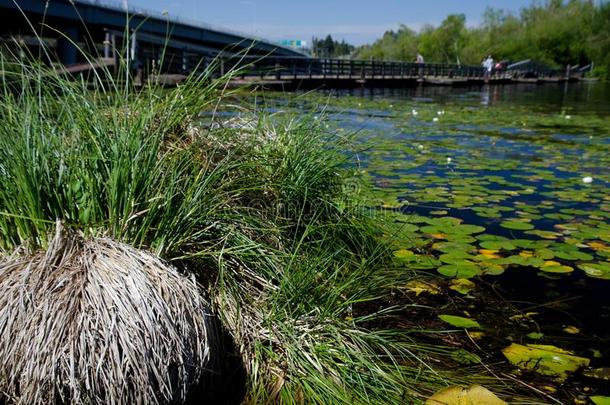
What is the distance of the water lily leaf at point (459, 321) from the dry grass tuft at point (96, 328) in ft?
4.82

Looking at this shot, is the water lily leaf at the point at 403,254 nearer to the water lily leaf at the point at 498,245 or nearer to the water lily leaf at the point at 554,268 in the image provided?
the water lily leaf at the point at 498,245

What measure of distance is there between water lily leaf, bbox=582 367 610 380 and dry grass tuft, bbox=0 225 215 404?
5.81 feet

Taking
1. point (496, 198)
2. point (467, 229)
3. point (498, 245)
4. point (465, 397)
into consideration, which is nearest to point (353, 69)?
point (496, 198)

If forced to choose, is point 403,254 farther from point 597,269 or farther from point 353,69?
point 353,69

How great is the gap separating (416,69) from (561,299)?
37526 mm

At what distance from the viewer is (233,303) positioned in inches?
96.6

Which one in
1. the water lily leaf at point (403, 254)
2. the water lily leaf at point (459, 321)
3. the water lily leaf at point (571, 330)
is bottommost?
the water lily leaf at point (571, 330)

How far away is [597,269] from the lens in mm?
3742

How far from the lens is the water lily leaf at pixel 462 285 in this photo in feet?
11.2

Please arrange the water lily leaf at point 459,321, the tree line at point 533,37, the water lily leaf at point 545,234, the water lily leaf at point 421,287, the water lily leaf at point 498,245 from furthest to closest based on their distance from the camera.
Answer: the tree line at point 533,37, the water lily leaf at point 545,234, the water lily leaf at point 498,245, the water lily leaf at point 421,287, the water lily leaf at point 459,321

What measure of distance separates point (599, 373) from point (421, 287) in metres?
1.11

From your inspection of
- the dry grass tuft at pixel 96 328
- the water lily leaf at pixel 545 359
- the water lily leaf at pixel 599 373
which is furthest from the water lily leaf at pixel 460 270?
the dry grass tuft at pixel 96 328

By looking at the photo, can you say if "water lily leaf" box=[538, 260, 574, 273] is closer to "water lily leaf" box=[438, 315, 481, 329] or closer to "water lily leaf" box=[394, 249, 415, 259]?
"water lily leaf" box=[394, 249, 415, 259]

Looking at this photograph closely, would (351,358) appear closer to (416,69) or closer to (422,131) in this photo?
(422,131)
